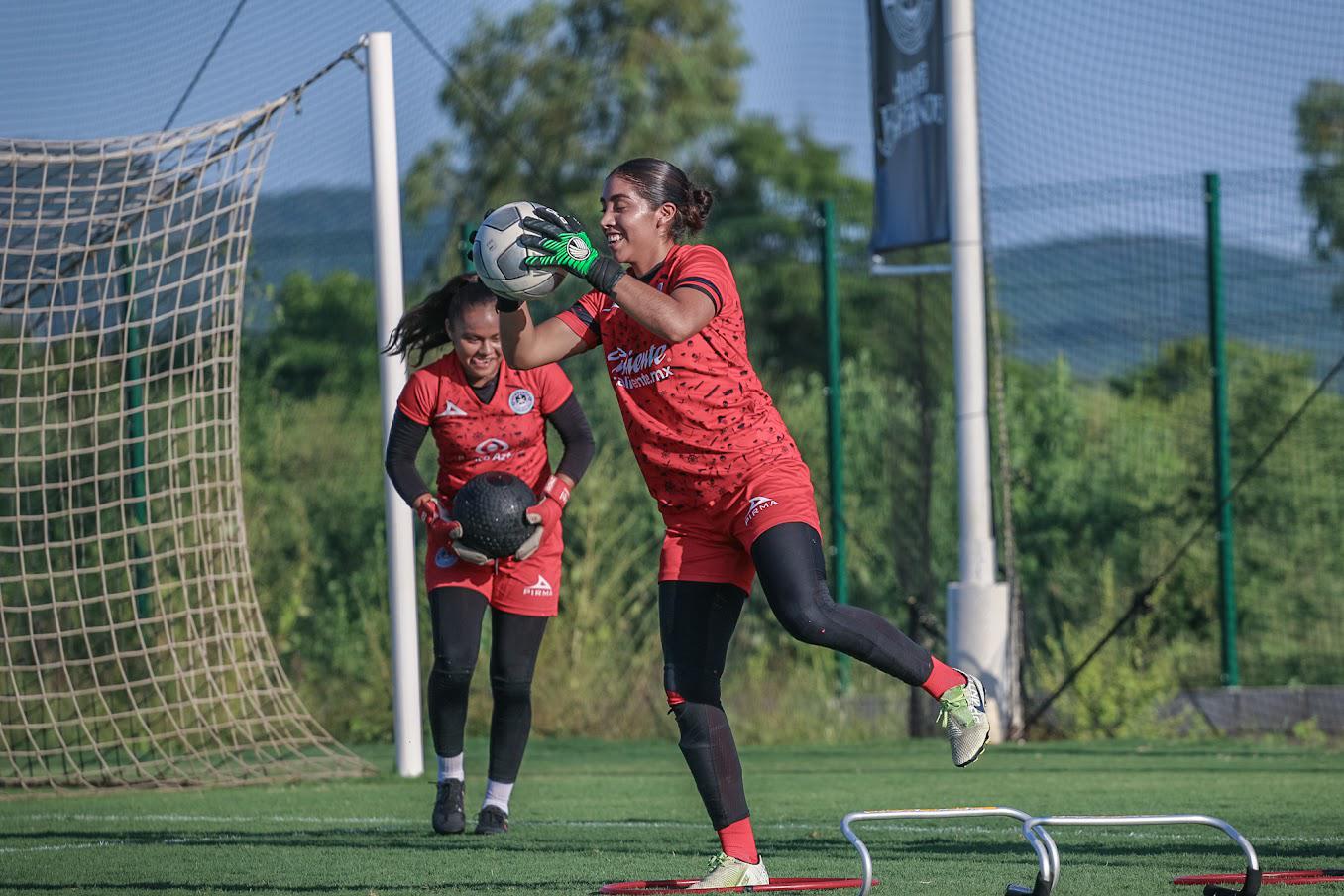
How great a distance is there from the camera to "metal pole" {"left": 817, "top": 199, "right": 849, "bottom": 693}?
11711 millimetres

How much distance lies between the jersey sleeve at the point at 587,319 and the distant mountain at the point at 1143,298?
6.93 m

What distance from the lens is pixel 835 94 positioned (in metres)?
19.2

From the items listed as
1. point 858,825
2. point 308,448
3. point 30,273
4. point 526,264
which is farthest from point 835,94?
point 526,264

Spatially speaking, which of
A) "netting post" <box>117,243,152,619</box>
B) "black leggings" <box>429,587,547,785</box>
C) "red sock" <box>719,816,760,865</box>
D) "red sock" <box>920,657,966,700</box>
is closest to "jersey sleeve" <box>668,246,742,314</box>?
"red sock" <box>920,657,966,700</box>

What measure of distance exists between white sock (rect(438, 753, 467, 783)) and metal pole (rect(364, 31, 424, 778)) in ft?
7.18

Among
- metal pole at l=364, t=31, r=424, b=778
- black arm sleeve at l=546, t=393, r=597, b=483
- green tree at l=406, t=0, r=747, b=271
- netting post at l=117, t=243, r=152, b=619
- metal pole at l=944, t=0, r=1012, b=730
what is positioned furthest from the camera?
green tree at l=406, t=0, r=747, b=271

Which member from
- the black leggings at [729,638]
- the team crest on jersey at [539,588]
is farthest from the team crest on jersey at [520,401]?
the black leggings at [729,638]

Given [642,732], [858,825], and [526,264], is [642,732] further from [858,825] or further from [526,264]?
[526,264]

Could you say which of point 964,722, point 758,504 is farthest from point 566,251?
point 964,722

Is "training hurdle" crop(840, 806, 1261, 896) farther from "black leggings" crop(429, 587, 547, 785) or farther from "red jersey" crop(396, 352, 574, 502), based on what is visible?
"red jersey" crop(396, 352, 574, 502)

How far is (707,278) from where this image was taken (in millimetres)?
4762

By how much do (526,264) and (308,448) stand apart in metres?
8.92

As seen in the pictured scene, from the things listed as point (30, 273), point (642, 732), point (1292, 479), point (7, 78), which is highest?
point (7, 78)

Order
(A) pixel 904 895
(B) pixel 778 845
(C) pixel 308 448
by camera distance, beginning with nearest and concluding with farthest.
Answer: (A) pixel 904 895
(B) pixel 778 845
(C) pixel 308 448
